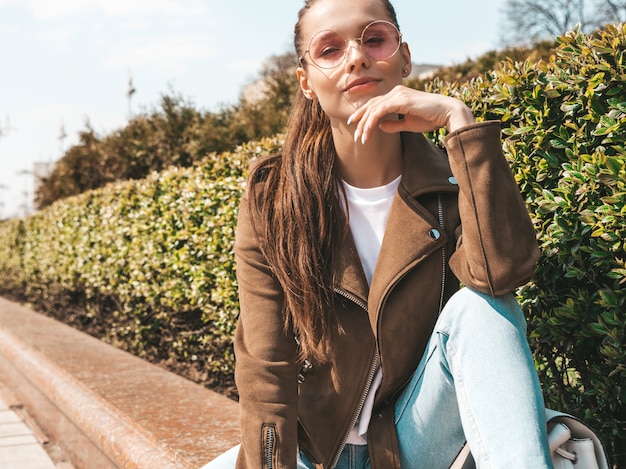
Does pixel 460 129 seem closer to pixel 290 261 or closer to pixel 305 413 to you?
pixel 290 261

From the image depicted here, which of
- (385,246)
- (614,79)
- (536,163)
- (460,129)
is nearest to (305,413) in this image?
(385,246)

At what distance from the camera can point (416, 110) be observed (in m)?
1.79

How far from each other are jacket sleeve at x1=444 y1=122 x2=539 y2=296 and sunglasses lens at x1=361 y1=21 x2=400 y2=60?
0.35 m

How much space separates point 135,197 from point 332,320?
4.32 metres

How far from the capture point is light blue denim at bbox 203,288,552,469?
1.42 meters

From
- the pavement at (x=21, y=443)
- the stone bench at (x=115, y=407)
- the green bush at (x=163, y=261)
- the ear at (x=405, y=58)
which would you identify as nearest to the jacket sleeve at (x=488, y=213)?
the ear at (x=405, y=58)

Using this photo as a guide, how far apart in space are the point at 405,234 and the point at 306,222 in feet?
0.97

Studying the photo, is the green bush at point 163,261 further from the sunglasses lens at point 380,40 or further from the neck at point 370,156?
the sunglasses lens at point 380,40

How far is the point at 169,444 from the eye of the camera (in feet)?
8.82

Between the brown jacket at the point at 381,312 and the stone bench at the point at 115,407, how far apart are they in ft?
2.45

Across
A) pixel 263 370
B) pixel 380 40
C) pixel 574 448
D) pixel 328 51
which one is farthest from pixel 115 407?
pixel 574 448

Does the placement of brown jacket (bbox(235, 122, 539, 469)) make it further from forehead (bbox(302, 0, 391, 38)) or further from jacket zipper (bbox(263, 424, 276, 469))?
forehead (bbox(302, 0, 391, 38))

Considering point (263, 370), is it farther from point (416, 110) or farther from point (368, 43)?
point (368, 43)

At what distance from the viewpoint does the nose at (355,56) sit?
186cm
